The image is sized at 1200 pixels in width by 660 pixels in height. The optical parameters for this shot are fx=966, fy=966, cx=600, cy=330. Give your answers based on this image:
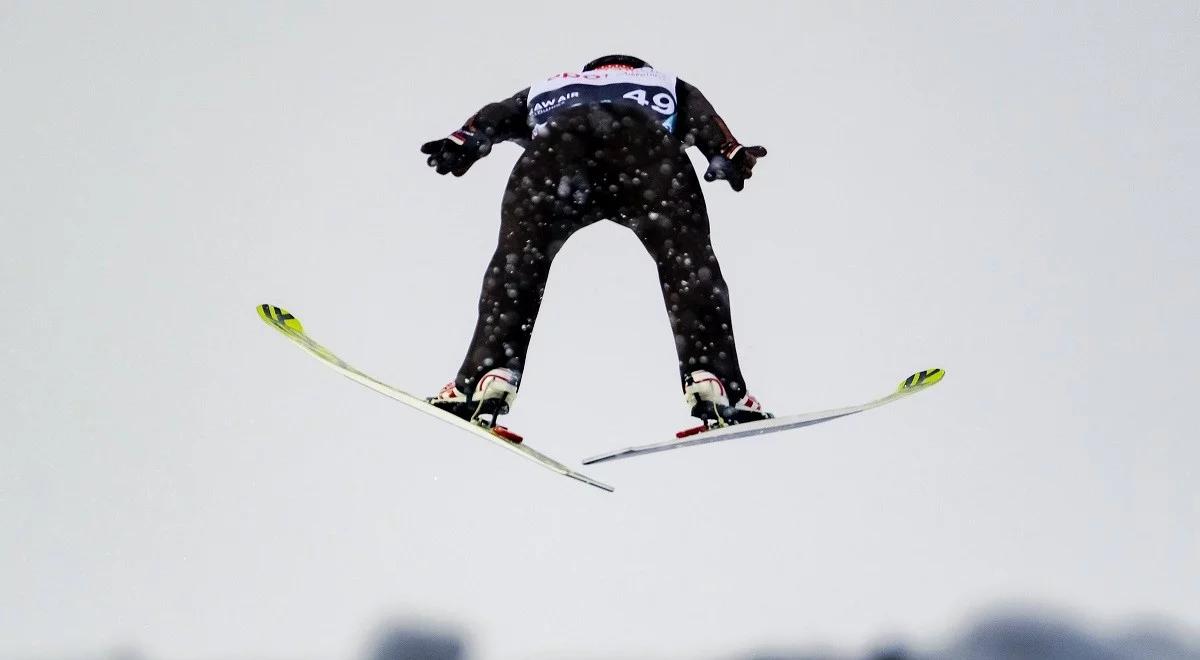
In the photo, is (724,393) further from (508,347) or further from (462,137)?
(462,137)

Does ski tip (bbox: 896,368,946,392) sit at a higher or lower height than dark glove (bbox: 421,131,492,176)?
lower

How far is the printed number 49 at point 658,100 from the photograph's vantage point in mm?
4193

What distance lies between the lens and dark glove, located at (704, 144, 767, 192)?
4086 millimetres

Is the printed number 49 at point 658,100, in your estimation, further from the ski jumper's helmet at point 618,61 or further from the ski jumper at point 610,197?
the ski jumper's helmet at point 618,61

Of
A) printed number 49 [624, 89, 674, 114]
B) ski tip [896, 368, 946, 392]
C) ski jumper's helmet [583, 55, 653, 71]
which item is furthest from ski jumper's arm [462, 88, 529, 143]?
ski tip [896, 368, 946, 392]

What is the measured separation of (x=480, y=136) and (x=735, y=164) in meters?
1.15

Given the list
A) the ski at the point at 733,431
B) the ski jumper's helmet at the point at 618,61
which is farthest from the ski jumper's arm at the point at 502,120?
the ski at the point at 733,431

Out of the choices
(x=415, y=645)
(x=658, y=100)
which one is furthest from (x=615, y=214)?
(x=415, y=645)

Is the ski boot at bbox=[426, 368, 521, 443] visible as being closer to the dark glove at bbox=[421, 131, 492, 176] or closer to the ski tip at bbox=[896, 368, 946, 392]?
the dark glove at bbox=[421, 131, 492, 176]

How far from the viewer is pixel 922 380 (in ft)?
14.6

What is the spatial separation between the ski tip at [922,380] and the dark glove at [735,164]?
1205 millimetres

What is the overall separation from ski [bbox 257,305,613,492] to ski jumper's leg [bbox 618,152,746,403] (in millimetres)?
702

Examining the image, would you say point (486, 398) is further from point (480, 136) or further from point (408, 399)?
point (480, 136)

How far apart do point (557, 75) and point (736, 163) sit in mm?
913
